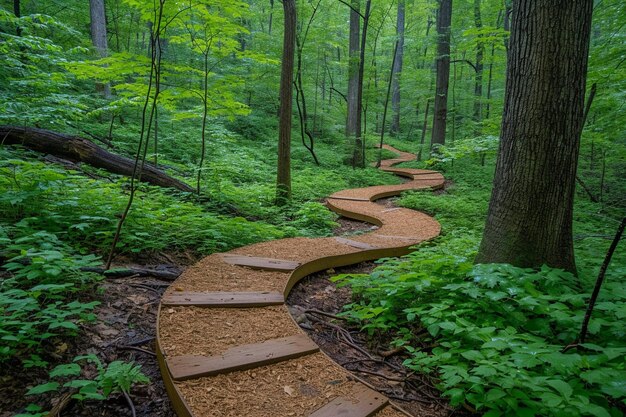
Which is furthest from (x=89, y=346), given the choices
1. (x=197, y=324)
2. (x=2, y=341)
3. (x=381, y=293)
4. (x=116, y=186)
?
(x=116, y=186)

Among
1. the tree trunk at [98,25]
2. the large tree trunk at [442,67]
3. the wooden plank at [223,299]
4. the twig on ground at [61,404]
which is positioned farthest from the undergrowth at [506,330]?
the tree trunk at [98,25]

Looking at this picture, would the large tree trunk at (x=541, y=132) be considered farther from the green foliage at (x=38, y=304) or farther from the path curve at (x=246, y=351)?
the green foliage at (x=38, y=304)

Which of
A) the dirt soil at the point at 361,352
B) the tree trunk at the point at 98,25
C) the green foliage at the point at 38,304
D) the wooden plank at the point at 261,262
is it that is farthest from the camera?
the tree trunk at the point at 98,25

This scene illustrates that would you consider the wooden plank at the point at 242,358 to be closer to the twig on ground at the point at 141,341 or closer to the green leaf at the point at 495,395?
the twig on ground at the point at 141,341

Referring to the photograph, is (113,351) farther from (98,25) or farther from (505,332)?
(98,25)

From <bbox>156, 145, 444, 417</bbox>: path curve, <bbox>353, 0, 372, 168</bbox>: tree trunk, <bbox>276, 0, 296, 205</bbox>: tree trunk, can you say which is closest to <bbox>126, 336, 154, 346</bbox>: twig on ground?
<bbox>156, 145, 444, 417</bbox>: path curve

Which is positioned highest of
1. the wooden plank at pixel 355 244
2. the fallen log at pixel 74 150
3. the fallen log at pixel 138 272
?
the fallen log at pixel 74 150

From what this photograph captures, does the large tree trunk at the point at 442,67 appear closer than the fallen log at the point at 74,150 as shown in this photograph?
No

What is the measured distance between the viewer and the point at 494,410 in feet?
6.35

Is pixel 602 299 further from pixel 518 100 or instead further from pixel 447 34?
pixel 447 34

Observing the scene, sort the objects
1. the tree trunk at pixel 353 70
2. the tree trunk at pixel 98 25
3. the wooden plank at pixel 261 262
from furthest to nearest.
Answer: the tree trunk at pixel 353 70
the tree trunk at pixel 98 25
the wooden plank at pixel 261 262

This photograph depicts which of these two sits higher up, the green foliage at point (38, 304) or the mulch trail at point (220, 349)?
the green foliage at point (38, 304)

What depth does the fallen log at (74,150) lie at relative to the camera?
20.1 feet

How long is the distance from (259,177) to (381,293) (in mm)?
7190
